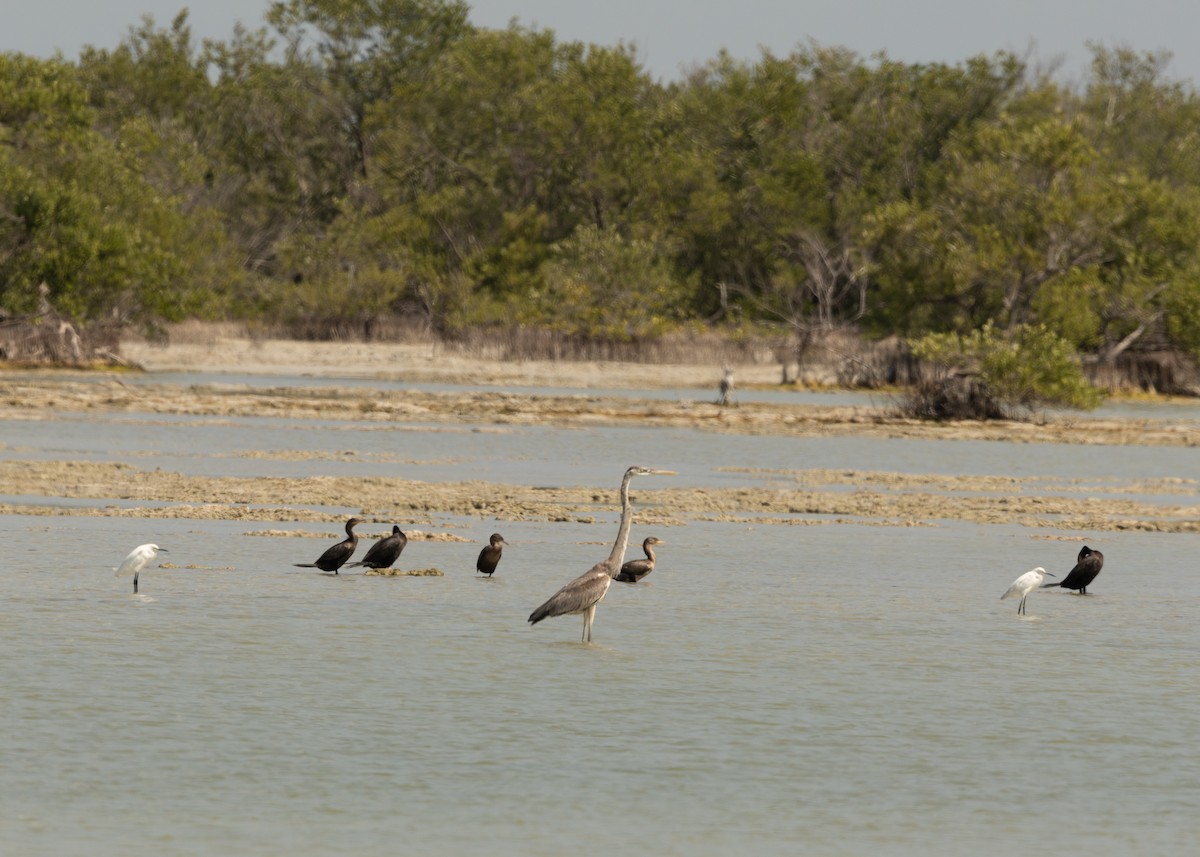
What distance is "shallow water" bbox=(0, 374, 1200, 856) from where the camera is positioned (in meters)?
9.48

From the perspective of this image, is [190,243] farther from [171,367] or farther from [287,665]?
[287,665]

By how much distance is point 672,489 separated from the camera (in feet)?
93.8

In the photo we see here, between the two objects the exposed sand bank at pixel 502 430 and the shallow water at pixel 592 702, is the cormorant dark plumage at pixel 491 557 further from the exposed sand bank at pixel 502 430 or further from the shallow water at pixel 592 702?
the exposed sand bank at pixel 502 430

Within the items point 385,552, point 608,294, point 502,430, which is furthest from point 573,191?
point 385,552

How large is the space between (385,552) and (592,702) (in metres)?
6.21

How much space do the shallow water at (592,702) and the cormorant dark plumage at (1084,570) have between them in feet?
0.68

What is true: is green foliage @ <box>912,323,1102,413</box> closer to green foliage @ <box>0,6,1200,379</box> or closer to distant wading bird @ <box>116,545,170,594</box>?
green foliage @ <box>0,6,1200,379</box>

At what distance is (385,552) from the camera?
18375mm

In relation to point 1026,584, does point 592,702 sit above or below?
below

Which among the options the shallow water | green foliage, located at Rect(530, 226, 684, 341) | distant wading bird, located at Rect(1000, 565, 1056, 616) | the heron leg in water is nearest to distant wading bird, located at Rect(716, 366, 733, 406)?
green foliage, located at Rect(530, 226, 684, 341)

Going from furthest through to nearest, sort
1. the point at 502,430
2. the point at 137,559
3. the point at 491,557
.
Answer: the point at 502,430, the point at 491,557, the point at 137,559

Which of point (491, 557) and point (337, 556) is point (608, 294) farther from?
point (337, 556)

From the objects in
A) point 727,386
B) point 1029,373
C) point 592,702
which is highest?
point 1029,373

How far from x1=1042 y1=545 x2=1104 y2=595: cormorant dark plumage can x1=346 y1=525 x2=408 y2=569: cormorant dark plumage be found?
21.6 feet
